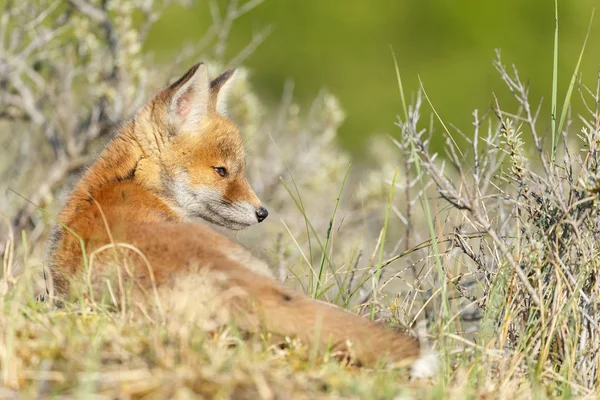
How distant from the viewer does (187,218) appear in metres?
4.55

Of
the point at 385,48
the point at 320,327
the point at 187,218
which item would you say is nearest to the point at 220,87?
the point at 187,218

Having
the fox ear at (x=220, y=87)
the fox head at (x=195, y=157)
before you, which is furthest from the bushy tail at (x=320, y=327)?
the fox ear at (x=220, y=87)

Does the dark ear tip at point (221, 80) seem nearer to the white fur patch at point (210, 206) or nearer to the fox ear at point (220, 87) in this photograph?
the fox ear at point (220, 87)

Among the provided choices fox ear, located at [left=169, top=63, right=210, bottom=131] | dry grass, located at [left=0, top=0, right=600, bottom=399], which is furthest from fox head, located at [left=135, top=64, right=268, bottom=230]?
dry grass, located at [left=0, top=0, right=600, bottom=399]

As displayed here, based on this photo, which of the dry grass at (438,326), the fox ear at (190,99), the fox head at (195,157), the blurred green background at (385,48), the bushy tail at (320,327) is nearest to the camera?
the dry grass at (438,326)

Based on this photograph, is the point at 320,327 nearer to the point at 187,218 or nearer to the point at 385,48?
the point at 187,218

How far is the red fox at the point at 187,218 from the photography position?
2.88m

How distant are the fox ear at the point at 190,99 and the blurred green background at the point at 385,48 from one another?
14.3m

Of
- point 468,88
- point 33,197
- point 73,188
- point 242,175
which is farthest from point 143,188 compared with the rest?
point 468,88

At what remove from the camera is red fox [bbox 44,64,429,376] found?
114 inches

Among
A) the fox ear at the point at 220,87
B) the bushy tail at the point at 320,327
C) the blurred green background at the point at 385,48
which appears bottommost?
the bushy tail at the point at 320,327

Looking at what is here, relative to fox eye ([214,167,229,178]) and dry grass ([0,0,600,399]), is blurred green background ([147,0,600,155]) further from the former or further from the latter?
dry grass ([0,0,600,399])

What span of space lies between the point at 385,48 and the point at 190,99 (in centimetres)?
1794

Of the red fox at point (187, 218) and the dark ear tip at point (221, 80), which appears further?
the dark ear tip at point (221, 80)
